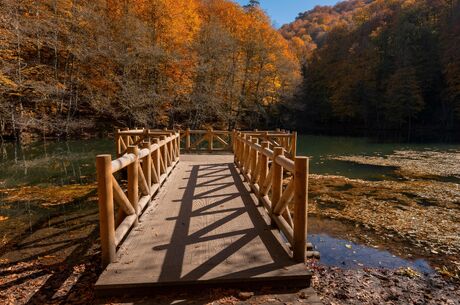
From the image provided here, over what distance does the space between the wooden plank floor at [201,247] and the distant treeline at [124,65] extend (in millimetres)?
12483

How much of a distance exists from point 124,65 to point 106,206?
75.2 feet

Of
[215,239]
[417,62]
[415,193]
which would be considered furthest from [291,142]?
[417,62]

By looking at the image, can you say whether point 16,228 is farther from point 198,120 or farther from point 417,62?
point 417,62

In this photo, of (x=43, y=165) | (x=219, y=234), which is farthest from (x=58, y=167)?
(x=219, y=234)

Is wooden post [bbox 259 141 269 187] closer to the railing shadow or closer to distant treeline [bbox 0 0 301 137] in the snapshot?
the railing shadow

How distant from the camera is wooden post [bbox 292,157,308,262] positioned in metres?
3.82

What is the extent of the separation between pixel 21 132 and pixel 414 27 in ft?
141

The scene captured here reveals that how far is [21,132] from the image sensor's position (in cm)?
2188

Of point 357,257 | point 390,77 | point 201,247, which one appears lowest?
point 357,257

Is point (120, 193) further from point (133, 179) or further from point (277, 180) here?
point (277, 180)

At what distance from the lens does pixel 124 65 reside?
2438cm

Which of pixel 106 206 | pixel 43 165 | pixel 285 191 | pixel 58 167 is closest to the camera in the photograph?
pixel 106 206

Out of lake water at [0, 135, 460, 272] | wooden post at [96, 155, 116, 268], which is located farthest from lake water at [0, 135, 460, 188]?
wooden post at [96, 155, 116, 268]

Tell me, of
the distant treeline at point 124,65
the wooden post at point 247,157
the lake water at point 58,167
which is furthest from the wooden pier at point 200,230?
the distant treeline at point 124,65
